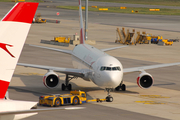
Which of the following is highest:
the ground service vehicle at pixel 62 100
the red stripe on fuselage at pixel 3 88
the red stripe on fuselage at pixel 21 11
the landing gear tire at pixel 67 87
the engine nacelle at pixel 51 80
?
the red stripe on fuselage at pixel 21 11

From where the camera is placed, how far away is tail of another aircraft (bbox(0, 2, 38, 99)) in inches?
575

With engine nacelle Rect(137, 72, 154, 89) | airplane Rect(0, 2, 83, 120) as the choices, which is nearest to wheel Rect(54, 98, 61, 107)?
engine nacelle Rect(137, 72, 154, 89)

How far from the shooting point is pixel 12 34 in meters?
14.8

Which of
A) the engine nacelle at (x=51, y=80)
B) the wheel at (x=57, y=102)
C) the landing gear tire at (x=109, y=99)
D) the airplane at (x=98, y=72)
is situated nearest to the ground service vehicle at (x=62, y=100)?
the wheel at (x=57, y=102)

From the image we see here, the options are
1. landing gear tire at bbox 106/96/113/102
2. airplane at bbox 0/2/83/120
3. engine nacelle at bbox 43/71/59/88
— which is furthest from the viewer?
engine nacelle at bbox 43/71/59/88

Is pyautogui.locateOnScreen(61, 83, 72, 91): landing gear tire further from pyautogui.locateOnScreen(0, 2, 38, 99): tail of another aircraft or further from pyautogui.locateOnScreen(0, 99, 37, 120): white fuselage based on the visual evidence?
pyautogui.locateOnScreen(0, 99, 37, 120): white fuselage

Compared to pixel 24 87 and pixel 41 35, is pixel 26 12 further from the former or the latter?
pixel 41 35

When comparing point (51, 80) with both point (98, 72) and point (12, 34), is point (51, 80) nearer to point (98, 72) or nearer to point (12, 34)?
point (98, 72)

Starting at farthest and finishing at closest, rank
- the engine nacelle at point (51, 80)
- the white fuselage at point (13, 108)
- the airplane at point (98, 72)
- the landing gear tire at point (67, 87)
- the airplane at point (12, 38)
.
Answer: the landing gear tire at point (67, 87), the engine nacelle at point (51, 80), the airplane at point (98, 72), the airplane at point (12, 38), the white fuselage at point (13, 108)

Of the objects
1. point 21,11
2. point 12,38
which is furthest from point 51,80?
point 21,11

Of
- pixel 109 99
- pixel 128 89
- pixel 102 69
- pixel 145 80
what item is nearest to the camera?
pixel 102 69

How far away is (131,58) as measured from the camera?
2282 inches

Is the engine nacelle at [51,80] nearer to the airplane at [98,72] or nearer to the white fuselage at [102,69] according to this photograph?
the airplane at [98,72]

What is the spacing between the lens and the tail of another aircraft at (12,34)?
575 inches
